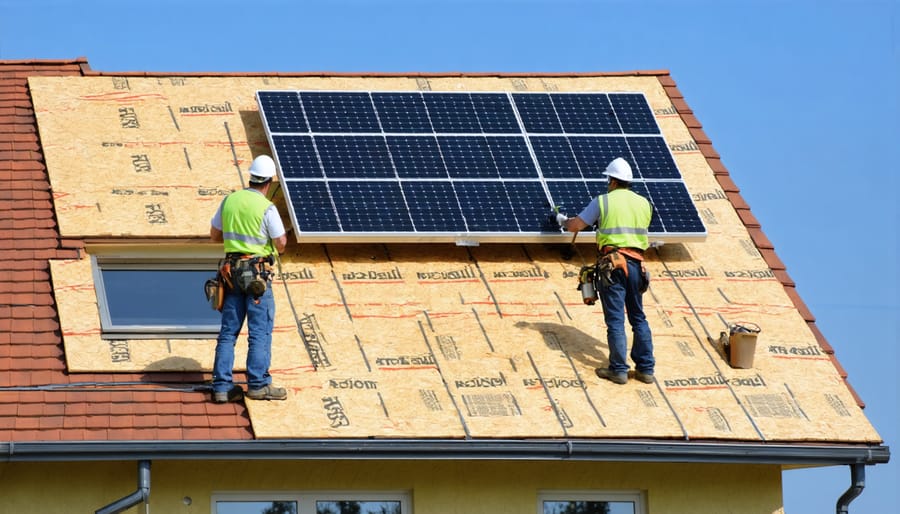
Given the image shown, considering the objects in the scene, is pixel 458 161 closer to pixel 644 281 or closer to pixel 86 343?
pixel 644 281

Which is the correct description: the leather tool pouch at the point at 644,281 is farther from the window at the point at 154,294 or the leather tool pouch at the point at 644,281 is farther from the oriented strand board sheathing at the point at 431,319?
the window at the point at 154,294

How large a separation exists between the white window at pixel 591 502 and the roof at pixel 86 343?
0.73m

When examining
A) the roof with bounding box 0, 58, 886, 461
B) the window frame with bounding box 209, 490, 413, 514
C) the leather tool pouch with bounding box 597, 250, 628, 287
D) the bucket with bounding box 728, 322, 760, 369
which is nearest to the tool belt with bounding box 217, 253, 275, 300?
the roof with bounding box 0, 58, 886, 461

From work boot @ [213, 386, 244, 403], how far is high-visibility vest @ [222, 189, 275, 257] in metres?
1.20

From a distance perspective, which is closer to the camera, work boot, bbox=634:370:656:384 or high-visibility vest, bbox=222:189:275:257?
high-visibility vest, bbox=222:189:275:257

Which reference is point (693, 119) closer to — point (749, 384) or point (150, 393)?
point (749, 384)

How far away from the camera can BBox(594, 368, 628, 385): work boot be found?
14250 mm

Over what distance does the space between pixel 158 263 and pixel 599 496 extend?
4891 mm

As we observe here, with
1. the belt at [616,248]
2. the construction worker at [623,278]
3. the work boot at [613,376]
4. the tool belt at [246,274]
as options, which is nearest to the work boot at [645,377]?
the construction worker at [623,278]

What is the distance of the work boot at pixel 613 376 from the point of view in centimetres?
1425

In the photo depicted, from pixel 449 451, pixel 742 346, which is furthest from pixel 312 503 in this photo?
pixel 742 346

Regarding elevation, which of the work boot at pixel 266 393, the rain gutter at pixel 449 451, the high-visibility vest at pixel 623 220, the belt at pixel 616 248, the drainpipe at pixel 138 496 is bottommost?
the drainpipe at pixel 138 496

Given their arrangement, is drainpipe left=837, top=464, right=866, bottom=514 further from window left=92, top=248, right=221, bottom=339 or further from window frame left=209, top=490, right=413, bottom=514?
window left=92, top=248, right=221, bottom=339

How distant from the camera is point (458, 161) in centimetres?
1648
